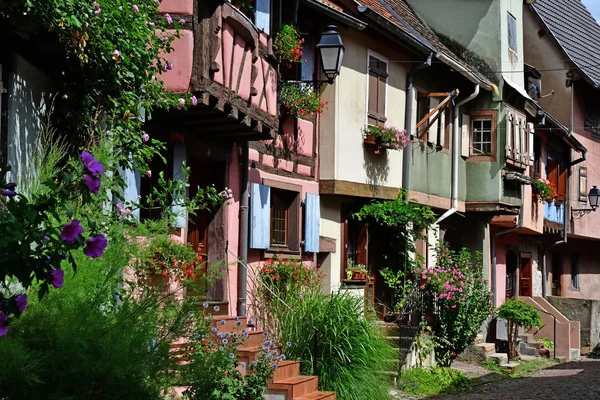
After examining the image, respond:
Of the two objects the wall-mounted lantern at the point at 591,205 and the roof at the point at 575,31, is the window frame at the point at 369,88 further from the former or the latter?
the wall-mounted lantern at the point at 591,205

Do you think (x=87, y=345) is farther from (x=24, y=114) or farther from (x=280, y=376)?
(x=280, y=376)

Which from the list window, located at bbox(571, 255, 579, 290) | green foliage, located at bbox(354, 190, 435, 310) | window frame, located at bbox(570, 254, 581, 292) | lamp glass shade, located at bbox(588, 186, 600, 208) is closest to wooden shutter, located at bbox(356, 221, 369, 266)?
green foliage, located at bbox(354, 190, 435, 310)

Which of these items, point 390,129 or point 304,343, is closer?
point 304,343

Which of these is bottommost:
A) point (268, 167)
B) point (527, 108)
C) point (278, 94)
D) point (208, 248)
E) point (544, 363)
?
point (544, 363)

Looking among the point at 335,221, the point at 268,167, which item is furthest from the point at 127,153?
the point at 335,221

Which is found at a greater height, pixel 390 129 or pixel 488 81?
pixel 488 81

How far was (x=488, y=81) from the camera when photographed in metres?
20.6

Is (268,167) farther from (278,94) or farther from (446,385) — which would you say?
(446,385)

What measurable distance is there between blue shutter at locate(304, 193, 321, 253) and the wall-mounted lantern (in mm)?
16220

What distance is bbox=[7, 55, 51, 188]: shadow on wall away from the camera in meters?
7.73

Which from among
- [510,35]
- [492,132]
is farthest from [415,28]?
[510,35]

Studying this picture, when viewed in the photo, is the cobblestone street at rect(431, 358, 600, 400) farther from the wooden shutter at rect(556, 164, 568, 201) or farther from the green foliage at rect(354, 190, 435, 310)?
the wooden shutter at rect(556, 164, 568, 201)

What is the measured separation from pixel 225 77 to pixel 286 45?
272 cm

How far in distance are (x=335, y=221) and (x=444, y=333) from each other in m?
3.58
